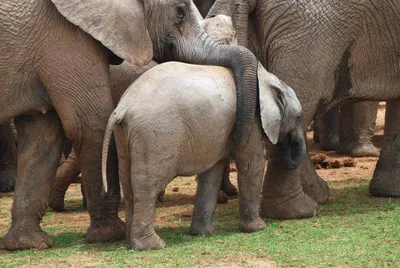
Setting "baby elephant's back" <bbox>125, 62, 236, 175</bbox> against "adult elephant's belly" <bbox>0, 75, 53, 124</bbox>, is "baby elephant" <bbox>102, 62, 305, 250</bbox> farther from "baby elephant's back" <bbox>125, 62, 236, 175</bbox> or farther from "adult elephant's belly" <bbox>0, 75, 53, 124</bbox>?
"adult elephant's belly" <bbox>0, 75, 53, 124</bbox>

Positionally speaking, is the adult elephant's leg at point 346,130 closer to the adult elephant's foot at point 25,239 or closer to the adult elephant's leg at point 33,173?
the adult elephant's leg at point 33,173

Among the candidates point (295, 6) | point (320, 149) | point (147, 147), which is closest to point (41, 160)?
point (147, 147)

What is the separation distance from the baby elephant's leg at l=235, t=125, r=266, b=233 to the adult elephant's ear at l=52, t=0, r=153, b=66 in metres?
0.92

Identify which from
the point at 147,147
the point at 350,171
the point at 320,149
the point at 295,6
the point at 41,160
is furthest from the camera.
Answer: the point at 320,149

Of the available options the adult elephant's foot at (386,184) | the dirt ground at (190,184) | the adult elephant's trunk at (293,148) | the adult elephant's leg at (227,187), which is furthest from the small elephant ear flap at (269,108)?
the adult elephant's leg at (227,187)

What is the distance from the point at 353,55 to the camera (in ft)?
30.6

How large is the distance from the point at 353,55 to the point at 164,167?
2.24 m

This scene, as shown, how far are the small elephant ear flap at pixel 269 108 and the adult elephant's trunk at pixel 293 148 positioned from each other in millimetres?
337

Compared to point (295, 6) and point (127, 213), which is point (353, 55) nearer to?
point (295, 6)

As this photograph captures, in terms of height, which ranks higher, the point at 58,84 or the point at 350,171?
the point at 58,84

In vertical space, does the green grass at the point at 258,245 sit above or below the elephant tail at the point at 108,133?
below

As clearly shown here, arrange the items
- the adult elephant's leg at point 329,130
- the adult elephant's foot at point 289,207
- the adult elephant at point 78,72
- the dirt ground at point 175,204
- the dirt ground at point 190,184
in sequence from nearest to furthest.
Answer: the adult elephant at point 78,72 → the adult elephant's foot at point 289,207 → the dirt ground at point 175,204 → the dirt ground at point 190,184 → the adult elephant's leg at point 329,130

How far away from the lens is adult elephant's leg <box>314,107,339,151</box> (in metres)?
13.9

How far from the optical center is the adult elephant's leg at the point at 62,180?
32.9 feet
